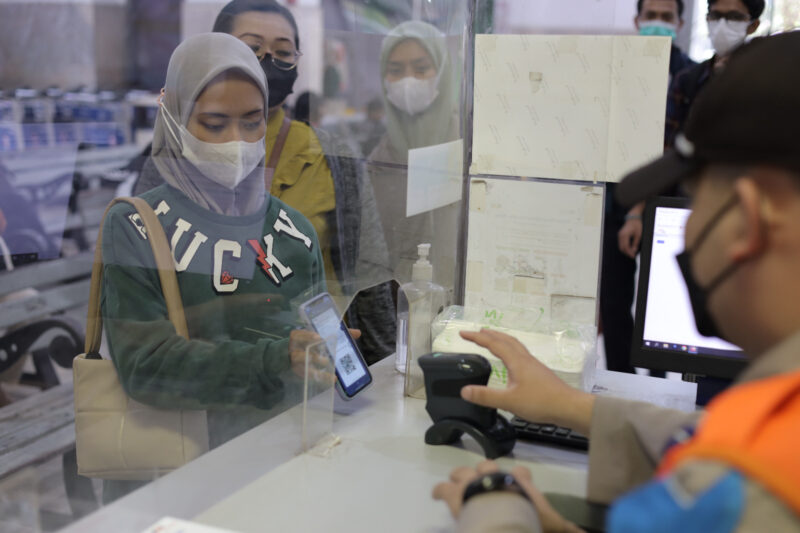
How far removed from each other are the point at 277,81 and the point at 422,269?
47cm

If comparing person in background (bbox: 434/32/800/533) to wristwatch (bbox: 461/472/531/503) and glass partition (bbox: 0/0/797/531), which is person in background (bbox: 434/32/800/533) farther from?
glass partition (bbox: 0/0/797/531)

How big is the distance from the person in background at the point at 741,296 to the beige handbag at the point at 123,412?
0.62 meters

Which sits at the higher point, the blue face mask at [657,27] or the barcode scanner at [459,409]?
the blue face mask at [657,27]

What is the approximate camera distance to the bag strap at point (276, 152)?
58.9 inches

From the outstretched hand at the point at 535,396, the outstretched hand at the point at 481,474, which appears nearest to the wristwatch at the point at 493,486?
the outstretched hand at the point at 481,474

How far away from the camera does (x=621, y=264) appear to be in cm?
284

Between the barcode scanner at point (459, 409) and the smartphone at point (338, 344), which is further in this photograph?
the smartphone at point (338, 344)

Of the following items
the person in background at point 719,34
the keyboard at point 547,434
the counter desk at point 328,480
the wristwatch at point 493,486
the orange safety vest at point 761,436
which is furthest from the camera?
the person in background at point 719,34

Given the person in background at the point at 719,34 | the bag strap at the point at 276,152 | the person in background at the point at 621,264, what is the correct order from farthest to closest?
the person in background at the point at 621,264 < the person in background at the point at 719,34 < the bag strap at the point at 276,152

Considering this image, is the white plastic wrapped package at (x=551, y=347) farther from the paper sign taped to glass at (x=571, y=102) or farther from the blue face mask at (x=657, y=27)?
the blue face mask at (x=657, y=27)

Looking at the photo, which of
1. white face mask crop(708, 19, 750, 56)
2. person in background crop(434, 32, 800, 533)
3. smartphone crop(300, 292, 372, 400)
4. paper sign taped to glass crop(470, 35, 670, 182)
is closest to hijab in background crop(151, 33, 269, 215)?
smartphone crop(300, 292, 372, 400)

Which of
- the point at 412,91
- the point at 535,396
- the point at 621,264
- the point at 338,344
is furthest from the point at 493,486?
the point at 621,264

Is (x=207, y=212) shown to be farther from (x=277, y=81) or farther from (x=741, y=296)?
(x=741, y=296)

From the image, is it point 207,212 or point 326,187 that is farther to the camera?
point 326,187
